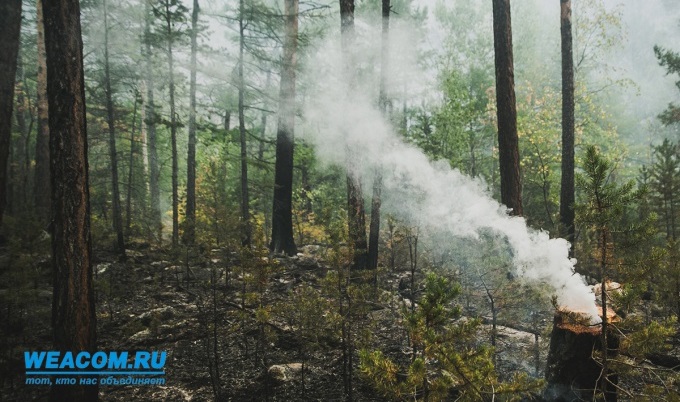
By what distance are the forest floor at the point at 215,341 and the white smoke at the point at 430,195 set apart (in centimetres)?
138

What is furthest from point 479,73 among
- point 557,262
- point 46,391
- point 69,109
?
point 46,391

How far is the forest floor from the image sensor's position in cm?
469

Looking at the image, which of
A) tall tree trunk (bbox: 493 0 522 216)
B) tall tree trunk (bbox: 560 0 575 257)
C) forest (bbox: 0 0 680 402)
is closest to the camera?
forest (bbox: 0 0 680 402)

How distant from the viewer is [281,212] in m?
11.2

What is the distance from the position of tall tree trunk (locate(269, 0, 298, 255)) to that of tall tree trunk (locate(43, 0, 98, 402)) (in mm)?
7196

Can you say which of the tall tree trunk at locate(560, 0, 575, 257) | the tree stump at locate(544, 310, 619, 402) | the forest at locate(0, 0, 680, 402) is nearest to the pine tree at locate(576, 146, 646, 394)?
A: the forest at locate(0, 0, 680, 402)

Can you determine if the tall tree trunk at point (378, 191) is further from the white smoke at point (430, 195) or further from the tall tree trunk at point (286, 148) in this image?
the tall tree trunk at point (286, 148)

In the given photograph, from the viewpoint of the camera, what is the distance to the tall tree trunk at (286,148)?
37.0ft

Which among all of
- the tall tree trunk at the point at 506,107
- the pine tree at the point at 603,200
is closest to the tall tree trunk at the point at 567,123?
the tall tree trunk at the point at 506,107

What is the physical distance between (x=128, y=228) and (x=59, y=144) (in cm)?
1057

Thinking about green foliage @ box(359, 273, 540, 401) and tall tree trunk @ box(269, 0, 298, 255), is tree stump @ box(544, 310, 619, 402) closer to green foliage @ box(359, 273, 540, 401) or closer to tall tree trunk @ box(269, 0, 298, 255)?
green foliage @ box(359, 273, 540, 401)

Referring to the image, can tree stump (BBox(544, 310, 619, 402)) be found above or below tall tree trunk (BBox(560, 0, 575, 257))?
below

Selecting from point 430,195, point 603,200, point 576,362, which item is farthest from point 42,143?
point 576,362

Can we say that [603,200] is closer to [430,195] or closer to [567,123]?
[430,195]
